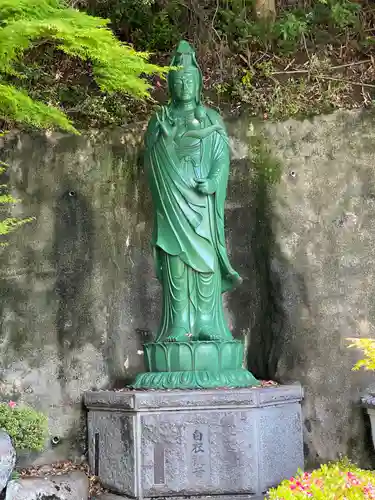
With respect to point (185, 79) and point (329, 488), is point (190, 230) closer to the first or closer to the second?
point (185, 79)

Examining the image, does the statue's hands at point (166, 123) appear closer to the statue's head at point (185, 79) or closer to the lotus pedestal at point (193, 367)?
the statue's head at point (185, 79)

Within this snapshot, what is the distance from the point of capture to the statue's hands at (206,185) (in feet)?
16.2

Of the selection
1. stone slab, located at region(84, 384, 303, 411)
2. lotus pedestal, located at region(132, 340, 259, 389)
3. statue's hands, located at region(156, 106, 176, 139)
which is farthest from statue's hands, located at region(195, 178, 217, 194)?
stone slab, located at region(84, 384, 303, 411)

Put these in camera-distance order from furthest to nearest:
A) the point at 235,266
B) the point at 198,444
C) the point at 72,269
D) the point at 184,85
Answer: the point at 235,266 → the point at 72,269 → the point at 184,85 → the point at 198,444

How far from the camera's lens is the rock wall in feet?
17.8

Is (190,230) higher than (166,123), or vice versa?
(166,123)

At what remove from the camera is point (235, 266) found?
19.4ft

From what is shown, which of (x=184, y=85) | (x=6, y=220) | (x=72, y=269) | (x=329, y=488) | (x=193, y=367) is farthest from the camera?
(x=72, y=269)

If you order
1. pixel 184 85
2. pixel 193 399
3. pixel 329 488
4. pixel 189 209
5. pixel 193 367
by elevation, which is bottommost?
pixel 329 488

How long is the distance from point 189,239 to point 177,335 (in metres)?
0.73

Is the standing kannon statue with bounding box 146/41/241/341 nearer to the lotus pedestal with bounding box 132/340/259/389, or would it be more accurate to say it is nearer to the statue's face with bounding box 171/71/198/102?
the statue's face with bounding box 171/71/198/102

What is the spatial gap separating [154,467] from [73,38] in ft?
8.85

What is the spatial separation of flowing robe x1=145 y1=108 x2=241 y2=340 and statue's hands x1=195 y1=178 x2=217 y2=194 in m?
0.05

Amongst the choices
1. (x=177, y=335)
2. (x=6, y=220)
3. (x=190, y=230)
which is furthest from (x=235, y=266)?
(x=6, y=220)
